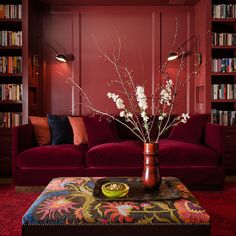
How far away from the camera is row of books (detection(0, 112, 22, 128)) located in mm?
4668

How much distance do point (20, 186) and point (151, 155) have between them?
1.92 meters

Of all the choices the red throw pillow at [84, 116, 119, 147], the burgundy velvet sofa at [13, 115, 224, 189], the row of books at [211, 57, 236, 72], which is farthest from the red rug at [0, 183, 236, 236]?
the row of books at [211, 57, 236, 72]

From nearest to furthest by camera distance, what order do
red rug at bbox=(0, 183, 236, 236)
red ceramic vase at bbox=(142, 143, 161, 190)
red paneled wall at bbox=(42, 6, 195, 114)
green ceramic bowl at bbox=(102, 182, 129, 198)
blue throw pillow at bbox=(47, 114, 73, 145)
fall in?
1. green ceramic bowl at bbox=(102, 182, 129, 198)
2. red ceramic vase at bbox=(142, 143, 161, 190)
3. red rug at bbox=(0, 183, 236, 236)
4. blue throw pillow at bbox=(47, 114, 73, 145)
5. red paneled wall at bbox=(42, 6, 195, 114)

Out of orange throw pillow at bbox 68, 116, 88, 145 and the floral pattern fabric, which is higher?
orange throw pillow at bbox 68, 116, 88, 145

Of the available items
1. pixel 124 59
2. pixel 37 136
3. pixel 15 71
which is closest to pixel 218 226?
pixel 37 136

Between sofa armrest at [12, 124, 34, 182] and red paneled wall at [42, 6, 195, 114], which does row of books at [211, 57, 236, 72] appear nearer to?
red paneled wall at [42, 6, 195, 114]

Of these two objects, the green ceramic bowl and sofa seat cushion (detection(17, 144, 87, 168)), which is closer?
the green ceramic bowl

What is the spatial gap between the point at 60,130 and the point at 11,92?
1.00 meters

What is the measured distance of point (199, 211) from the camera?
192cm

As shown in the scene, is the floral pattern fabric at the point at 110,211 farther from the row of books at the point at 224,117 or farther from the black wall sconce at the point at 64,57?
the black wall sconce at the point at 64,57

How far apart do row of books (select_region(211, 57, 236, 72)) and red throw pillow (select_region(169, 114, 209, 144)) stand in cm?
83

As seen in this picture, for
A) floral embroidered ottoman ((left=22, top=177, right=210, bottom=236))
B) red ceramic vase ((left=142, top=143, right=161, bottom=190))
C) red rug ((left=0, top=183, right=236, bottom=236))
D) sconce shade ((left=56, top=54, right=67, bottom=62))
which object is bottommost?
red rug ((left=0, top=183, right=236, bottom=236))

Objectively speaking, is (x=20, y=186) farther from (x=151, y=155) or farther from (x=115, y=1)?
(x=115, y=1)

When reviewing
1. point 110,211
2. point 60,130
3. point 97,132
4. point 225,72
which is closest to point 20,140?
point 60,130
